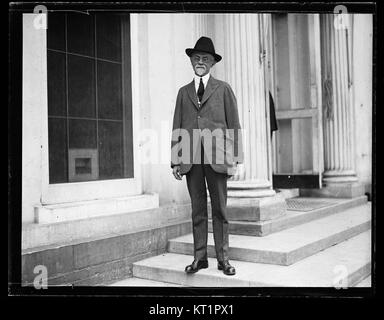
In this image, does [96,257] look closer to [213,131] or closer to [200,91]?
[213,131]

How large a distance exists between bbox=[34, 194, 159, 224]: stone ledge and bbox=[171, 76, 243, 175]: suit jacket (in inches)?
41.8

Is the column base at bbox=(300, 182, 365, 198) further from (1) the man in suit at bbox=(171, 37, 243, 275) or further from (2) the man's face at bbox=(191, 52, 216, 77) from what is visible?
(2) the man's face at bbox=(191, 52, 216, 77)

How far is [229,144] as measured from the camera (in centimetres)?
395

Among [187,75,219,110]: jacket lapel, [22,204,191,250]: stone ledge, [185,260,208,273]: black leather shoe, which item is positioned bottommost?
[185,260,208,273]: black leather shoe

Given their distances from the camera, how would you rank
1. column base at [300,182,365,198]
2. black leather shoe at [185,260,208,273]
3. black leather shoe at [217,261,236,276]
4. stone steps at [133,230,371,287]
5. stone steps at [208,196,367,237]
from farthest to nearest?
column base at [300,182,365,198]
stone steps at [208,196,367,237]
black leather shoe at [185,260,208,273]
black leather shoe at [217,261,236,276]
stone steps at [133,230,371,287]

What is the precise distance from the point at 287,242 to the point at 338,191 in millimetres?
3682

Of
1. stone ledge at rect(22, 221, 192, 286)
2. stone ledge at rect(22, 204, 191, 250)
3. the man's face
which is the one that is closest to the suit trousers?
the man's face

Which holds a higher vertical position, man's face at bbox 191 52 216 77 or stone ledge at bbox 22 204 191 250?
man's face at bbox 191 52 216 77

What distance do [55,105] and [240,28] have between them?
2.34 metres

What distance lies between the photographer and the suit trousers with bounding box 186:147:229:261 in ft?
13.0

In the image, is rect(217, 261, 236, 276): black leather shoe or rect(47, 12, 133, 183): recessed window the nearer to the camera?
rect(217, 261, 236, 276): black leather shoe

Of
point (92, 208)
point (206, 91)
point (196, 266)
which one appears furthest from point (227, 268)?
point (206, 91)
